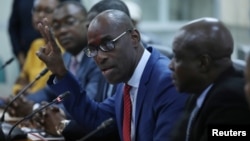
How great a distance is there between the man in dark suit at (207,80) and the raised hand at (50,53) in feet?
2.28

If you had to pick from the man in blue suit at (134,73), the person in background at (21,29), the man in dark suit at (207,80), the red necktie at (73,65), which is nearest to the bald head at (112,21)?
the man in blue suit at (134,73)

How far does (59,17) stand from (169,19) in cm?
415

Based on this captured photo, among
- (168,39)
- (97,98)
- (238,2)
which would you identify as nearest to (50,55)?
(97,98)

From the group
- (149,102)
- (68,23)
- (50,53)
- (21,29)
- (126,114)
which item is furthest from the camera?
(21,29)

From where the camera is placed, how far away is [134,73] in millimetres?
2238

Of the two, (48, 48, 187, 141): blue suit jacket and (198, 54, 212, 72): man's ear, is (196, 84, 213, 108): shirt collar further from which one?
(48, 48, 187, 141): blue suit jacket

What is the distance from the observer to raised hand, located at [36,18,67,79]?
2.36 meters

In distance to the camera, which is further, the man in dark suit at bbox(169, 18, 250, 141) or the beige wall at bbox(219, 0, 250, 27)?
the beige wall at bbox(219, 0, 250, 27)

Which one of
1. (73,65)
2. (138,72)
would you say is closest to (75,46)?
(73,65)

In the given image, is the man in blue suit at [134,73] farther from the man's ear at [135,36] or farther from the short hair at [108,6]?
the short hair at [108,6]

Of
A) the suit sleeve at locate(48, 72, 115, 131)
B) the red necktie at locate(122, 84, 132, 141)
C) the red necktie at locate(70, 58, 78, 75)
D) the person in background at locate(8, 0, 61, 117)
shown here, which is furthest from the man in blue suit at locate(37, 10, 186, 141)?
the person in background at locate(8, 0, 61, 117)

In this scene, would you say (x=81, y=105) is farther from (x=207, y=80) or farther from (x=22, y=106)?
(x=207, y=80)

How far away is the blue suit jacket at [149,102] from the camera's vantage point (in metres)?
2.05

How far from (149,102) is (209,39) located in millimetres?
492
